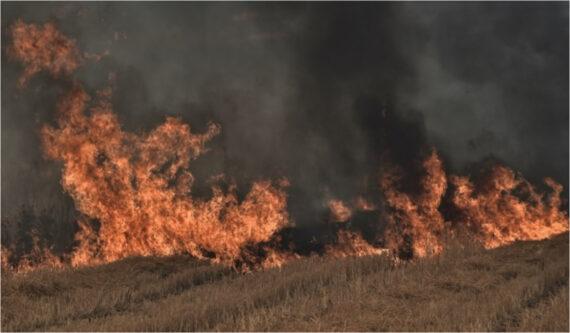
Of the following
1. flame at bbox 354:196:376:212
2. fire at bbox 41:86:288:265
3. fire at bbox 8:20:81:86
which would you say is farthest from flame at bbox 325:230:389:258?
fire at bbox 8:20:81:86

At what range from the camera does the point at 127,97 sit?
22.3 metres

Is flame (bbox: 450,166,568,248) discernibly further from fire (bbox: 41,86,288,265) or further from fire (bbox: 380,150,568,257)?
fire (bbox: 41,86,288,265)

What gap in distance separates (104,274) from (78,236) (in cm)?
513

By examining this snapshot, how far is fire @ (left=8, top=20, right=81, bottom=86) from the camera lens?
22.1 metres

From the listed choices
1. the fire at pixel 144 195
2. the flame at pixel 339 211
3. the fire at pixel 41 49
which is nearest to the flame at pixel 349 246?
the flame at pixel 339 211

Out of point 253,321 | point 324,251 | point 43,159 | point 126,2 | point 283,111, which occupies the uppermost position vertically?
point 126,2

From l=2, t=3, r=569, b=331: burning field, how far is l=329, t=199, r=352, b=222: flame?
0.17ft

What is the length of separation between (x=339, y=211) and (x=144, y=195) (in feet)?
20.4

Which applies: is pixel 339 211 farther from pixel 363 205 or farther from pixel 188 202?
pixel 188 202

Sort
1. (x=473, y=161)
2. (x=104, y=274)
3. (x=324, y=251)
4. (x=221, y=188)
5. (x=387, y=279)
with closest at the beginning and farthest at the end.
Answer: (x=387, y=279) < (x=104, y=274) < (x=324, y=251) < (x=221, y=188) < (x=473, y=161)

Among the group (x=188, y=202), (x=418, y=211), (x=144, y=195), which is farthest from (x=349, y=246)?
(x=144, y=195)

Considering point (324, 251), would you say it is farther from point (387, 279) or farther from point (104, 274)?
point (104, 274)

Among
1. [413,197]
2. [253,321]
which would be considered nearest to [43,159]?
[413,197]

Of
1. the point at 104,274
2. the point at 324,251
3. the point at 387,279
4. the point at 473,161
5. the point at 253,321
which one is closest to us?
the point at 253,321
